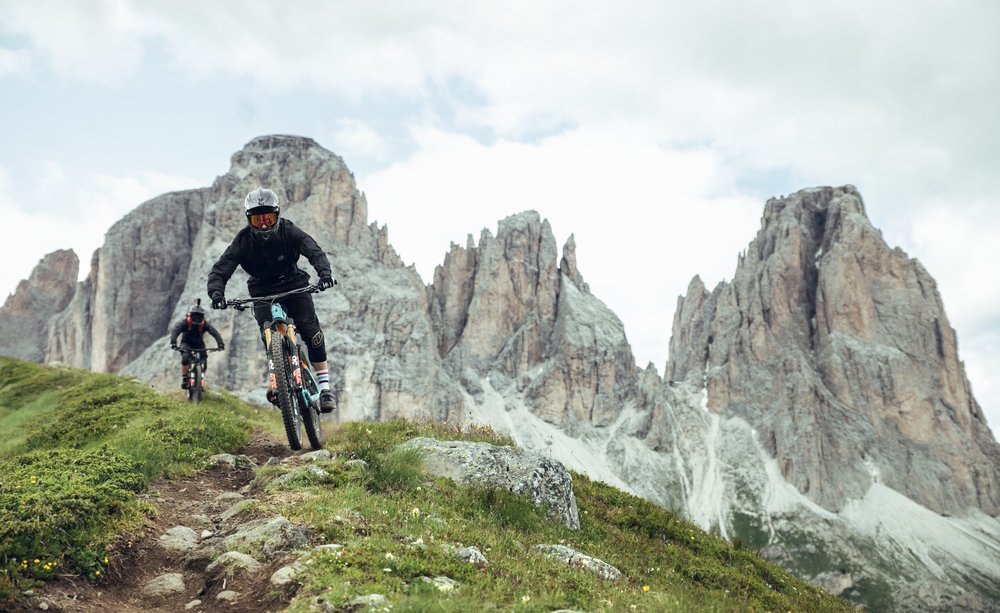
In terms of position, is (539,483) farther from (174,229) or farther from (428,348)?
(174,229)

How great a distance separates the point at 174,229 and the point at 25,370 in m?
180

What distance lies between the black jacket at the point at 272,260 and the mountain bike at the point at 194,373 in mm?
9992

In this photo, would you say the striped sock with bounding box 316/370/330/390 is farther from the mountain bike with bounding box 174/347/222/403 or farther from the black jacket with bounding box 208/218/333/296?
the mountain bike with bounding box 174/347/222/403

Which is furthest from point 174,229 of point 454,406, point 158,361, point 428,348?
point 454,406

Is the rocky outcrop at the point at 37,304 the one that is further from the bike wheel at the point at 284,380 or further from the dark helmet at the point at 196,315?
the bike wheel at the point at 284,380

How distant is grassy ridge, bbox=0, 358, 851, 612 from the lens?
6.65 meters

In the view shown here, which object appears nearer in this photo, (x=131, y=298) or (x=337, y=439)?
(x=337, y=439)

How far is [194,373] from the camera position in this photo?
21984mm

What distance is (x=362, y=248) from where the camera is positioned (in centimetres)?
19900

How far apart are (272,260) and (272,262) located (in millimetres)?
55

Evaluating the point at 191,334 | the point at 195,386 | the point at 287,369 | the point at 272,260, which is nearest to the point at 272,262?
the point at 272,260

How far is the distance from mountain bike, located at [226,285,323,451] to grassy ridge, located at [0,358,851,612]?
37.2 inches

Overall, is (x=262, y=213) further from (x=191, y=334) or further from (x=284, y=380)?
(x=191, y=334)

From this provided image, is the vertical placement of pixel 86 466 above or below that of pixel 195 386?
below
